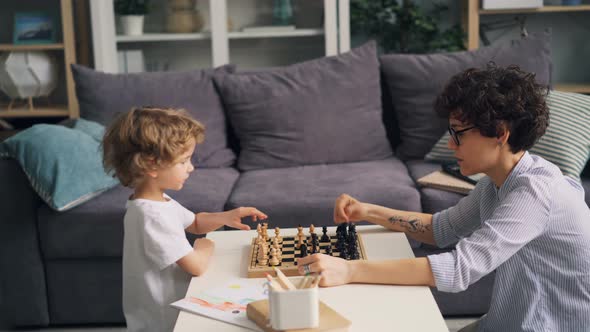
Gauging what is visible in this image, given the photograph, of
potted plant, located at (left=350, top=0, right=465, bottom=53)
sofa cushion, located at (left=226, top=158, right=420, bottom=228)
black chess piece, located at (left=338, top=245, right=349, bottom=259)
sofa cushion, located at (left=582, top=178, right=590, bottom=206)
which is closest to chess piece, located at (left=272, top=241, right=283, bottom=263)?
black chess piece, located at (left=338, top=245, right=349, bottom=259)

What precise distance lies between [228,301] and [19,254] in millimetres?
1397

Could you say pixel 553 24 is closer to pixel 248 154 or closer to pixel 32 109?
pixel 248 154

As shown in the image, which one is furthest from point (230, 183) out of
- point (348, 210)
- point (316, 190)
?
point (348, 210)

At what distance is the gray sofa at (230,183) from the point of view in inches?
→ 95.0

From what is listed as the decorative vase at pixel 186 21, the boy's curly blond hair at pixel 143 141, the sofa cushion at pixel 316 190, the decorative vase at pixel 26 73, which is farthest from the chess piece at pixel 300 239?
the decorative vase at pixel 26 73

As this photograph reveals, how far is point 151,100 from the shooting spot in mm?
2908

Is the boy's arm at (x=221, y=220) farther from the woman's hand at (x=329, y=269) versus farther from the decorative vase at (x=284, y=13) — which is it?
the decorative vase at (x=284, y=13)

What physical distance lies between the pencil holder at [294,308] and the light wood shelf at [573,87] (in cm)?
301

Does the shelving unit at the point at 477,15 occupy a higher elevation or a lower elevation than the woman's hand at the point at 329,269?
higher

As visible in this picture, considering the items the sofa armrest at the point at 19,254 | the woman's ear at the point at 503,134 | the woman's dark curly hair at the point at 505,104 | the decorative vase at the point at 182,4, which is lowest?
the sofa armrest at the point at 19,254

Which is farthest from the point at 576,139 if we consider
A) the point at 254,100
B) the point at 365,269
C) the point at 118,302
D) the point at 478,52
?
the point at 118,302

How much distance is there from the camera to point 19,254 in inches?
96.3

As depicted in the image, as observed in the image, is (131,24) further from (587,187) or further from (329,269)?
(329,269)

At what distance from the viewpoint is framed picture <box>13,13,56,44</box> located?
391 centimetres
